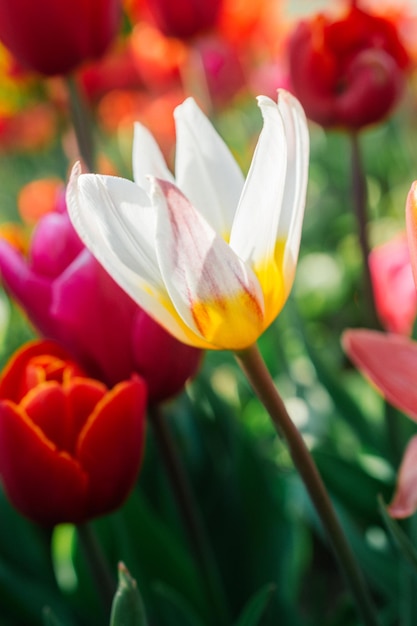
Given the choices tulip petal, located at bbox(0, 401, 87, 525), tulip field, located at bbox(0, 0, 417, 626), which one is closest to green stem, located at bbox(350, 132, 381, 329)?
tulip field, located at bbox(0, 0, 417, 626)

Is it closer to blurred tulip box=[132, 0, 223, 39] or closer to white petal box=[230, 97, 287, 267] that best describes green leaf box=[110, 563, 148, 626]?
white petal box=[230, 97, 287, 267]

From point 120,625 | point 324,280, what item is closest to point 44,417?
point 120,625

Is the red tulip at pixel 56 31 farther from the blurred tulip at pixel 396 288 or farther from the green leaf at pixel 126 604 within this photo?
the green leaf at pixel 126 604

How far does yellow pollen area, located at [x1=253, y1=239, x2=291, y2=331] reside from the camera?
334 mm

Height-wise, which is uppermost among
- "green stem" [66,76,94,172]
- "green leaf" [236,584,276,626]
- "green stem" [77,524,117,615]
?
"green stem" [66,76,94,172]

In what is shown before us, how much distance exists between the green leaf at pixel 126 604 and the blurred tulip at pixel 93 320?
0.13 metres

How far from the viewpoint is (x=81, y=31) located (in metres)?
0.59

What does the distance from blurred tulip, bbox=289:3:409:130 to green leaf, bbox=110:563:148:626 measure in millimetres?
371

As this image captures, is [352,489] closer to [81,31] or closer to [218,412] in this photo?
[218,412]

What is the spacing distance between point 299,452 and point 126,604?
0.09m

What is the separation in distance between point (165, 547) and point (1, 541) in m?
0.15

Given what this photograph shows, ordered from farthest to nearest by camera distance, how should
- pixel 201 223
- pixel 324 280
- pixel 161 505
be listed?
1. pixel 324 280
2. pixel 161 505
3. pixel 201 223

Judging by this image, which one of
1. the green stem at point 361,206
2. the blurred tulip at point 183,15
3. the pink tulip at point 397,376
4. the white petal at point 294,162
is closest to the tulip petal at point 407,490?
the pink tulip at point 397,376

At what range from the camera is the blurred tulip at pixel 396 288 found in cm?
68
